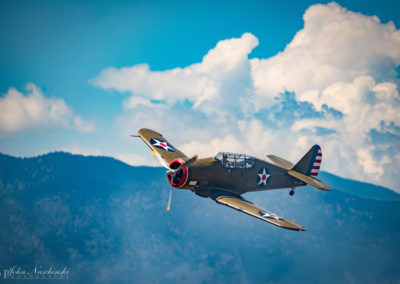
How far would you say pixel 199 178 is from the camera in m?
21.5

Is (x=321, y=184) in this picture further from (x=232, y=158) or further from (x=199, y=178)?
(x=199, y=178)

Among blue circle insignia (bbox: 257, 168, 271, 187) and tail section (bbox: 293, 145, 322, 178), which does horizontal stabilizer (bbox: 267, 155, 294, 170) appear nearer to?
tail section (bbox: 293, 145, 322, 178)

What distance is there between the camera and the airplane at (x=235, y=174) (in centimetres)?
2066

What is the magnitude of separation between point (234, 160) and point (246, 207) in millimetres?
3764

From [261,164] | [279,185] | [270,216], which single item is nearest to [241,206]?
[270,216]

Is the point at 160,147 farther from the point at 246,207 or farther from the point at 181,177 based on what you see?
the point at 246,207

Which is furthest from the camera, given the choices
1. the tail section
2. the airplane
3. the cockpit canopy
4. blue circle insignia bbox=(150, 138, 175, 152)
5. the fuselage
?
the tail section

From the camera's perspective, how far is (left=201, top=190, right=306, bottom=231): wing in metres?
17.6

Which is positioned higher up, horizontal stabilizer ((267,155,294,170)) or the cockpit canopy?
horizontal stabilizer ((267,155,294,170))

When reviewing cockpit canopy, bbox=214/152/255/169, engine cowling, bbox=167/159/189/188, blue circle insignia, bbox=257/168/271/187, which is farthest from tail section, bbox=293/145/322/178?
engine cowling, bbox=167/159/189/188

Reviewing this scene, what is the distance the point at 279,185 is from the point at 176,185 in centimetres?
924

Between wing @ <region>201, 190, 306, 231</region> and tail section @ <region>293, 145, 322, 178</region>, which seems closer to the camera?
wing @ <region>201, 190, 306, 231</region>

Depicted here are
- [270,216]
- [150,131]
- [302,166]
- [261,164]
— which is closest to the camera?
[270,216]

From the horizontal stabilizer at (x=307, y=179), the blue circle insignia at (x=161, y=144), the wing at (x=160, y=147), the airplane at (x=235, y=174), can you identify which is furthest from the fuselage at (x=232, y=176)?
the blue circle insignia at (x=161, y=144)
